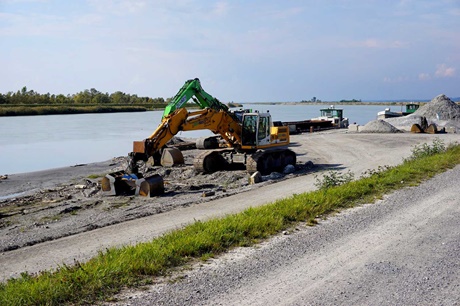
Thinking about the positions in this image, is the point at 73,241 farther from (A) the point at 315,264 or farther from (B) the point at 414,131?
(B) the point at 414,131

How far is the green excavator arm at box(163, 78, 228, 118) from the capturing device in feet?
65.0

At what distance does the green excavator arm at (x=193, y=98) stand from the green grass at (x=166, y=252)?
28.1 feet

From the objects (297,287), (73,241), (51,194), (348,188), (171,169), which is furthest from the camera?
(171,169)

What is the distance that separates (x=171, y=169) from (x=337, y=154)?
32.1 feet

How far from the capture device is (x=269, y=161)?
70.2ft

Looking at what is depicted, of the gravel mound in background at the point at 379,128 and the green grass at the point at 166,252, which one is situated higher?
the gravel mound in background at the point at 379,128

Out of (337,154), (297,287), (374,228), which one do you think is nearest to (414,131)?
(337,154)

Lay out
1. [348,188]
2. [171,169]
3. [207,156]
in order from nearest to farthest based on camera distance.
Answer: [348,188]
[207,156]
[171,169]

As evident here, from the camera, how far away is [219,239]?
8773mm

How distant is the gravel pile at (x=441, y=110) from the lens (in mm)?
49428

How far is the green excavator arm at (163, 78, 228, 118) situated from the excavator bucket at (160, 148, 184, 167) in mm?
3932

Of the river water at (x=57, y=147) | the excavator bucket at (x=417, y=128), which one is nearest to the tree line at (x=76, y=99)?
the river water at (x=57, y=147)

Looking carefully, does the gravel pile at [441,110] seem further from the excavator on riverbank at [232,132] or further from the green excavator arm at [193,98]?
the green excavator arm at [193,98]

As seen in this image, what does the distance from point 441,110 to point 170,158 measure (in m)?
35.0
